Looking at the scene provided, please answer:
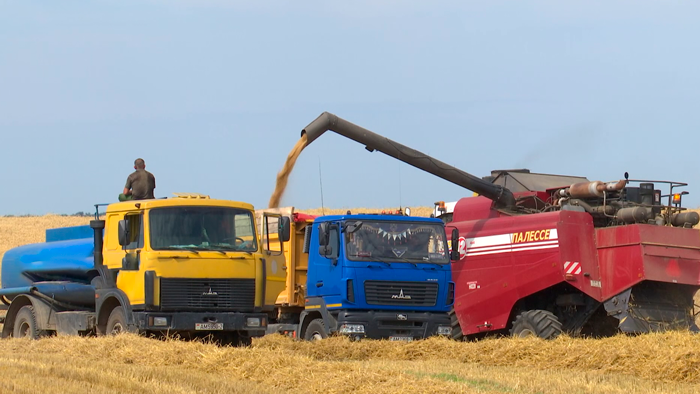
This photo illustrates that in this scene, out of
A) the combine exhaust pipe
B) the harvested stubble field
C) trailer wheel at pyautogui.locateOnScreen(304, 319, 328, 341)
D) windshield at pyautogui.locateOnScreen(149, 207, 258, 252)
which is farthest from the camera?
the combine exhaust pipe

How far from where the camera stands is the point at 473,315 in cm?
1989

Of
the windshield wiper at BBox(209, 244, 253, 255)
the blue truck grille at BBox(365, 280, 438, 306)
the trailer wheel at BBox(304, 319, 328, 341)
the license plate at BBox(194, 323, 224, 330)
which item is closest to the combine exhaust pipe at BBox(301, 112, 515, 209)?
the blue truck grille at BBox(365, 280, 438, 306)

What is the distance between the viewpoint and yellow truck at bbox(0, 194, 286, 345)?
50.1 feet

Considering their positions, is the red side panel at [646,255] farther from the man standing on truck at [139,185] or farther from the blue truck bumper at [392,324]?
the man standing on truck at [139,185]

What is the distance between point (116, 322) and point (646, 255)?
8.92m

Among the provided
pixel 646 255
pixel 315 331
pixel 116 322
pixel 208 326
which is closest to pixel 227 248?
pixel 208 326

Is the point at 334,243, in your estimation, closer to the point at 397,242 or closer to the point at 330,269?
the point at 330,269

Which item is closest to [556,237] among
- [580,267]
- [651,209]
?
[580,267]

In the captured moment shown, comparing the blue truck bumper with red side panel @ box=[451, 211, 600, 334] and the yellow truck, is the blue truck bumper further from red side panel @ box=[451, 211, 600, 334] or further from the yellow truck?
red side panel @ box=[451, 211, 600, 334]

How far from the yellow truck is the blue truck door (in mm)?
1361

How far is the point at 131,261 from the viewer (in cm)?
1552

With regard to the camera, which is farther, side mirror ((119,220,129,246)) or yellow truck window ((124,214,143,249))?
side mirror ((119,220,129,246))

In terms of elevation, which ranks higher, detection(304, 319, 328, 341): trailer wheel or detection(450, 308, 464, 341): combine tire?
detection(304, 319, 328, 341): trailer wheel

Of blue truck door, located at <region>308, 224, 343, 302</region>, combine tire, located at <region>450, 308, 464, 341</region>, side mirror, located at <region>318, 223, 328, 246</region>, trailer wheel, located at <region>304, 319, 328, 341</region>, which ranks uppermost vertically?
side mirror, located at <region>318, 223, 328, 246</region>
